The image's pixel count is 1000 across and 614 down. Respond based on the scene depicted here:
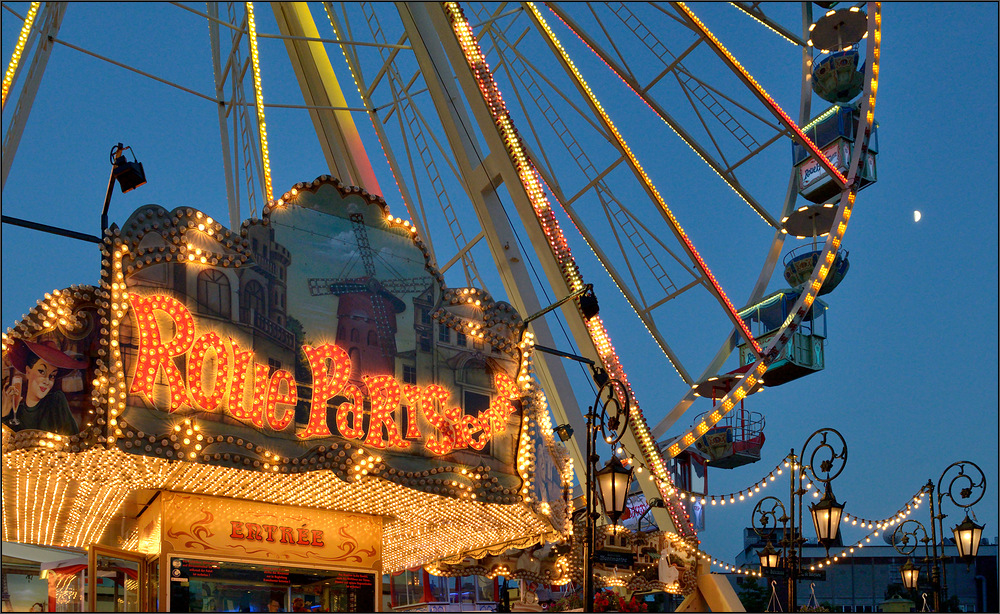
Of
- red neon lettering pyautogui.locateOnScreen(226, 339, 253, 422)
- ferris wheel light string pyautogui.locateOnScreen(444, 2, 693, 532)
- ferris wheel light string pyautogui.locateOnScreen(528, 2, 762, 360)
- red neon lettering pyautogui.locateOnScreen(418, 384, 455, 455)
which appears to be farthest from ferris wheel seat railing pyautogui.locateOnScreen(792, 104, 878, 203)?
red neon lettering pyautogui.locateOnScreen(226, 339, 253, 422)

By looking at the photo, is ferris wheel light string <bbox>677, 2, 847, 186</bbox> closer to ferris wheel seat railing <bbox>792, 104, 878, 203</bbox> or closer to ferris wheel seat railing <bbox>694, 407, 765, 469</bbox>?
ferris wheel seat railing <bbox>792, 104, 878, 203</bbox>

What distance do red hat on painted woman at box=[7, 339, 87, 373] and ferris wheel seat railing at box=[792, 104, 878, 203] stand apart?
1383 centimetres

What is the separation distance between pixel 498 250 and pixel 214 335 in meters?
7.06

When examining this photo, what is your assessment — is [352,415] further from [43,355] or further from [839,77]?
[839,77]

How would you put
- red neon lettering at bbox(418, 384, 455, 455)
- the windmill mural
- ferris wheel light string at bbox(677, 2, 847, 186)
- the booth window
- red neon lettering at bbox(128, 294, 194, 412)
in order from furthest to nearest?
ferris wheel light string at bbox(677, 2, 847, 186)
red neon lettering at bbox(418, 384, 455, 455)
the windmill mural
the booth window
red neon lettering at bbox(128, 294, 194, 412)

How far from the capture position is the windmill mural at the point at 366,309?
11234mm

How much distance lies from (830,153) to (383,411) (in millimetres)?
11913

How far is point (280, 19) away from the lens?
17672mm

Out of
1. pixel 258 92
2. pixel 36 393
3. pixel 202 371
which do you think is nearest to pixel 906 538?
pixel 202 371

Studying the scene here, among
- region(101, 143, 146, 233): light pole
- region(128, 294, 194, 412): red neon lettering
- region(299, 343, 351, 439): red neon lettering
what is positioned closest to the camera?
region(128, 294, 194, 412): red neon lettering

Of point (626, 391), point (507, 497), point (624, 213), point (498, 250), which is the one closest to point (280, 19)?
point (498, 250)

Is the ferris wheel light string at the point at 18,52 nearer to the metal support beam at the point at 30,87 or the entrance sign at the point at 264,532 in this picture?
the metal support beam at the point at 30,87

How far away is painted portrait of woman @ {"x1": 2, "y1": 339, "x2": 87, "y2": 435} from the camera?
920 cm

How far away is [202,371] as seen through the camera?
10.1m
